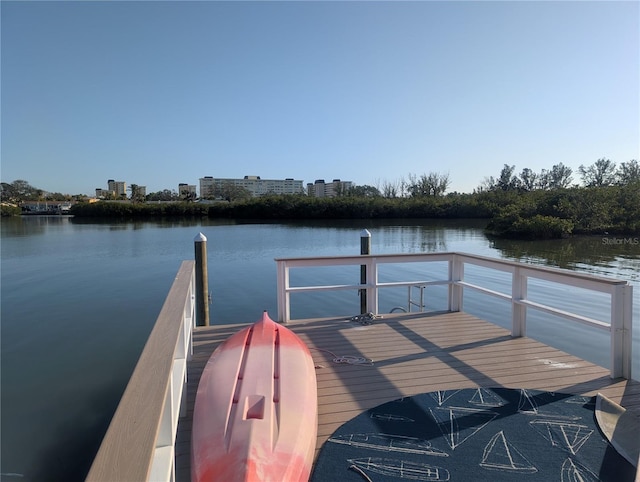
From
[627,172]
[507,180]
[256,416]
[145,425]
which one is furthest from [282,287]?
[507,180]

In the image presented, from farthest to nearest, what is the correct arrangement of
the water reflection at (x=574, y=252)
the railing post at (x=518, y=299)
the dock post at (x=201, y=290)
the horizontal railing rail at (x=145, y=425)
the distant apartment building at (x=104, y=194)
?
the distant apartment building at (x=104, y=194), the water reflection at (x=574, y=252), the dock post at (x=201, y=290), the railing post at (x=518, y=299), the horizontal railing rail at (x=145, y=425)

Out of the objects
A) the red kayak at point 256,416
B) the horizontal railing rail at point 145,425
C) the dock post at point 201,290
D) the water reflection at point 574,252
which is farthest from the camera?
the water reflection at point 574,252

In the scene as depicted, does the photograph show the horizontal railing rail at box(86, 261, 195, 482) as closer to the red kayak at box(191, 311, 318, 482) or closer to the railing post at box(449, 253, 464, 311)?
the red kayak at box(191, 311, 318, 482)

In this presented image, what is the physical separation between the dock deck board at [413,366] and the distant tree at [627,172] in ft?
111

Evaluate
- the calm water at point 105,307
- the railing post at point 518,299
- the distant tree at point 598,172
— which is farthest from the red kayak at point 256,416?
the distant tree at point 598,172

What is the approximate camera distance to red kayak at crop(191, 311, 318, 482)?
182cm

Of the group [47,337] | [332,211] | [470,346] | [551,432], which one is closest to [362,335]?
[470,346]

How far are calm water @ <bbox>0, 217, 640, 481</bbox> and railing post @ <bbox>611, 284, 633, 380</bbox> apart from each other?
10.0 ft

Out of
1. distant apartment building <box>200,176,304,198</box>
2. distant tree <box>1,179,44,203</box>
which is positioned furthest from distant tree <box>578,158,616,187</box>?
distant apartment building <box>200,176,304,198</box>

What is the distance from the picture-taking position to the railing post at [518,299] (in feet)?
13.5

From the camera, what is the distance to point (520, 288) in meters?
4.16

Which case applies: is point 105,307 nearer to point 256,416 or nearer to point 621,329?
point 256,416

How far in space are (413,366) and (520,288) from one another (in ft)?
4.97

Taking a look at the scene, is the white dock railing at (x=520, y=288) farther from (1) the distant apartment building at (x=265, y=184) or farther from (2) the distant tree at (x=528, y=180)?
(1) the distant apartment building at (x=265, y=184)
